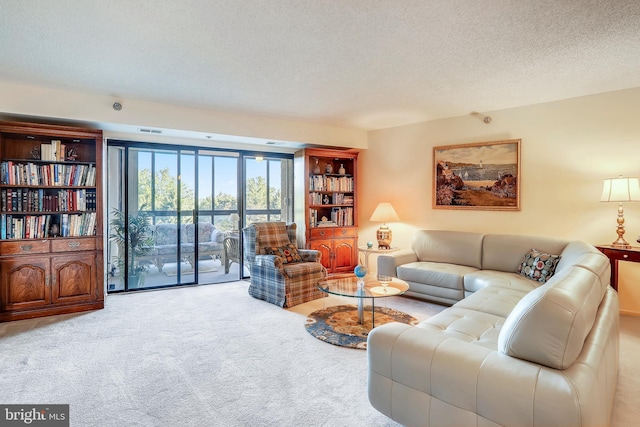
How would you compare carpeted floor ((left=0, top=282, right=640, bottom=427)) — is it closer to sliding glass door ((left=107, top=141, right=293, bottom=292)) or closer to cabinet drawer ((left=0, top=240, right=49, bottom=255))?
cabinet drawer ((left=0, top=240, right=49, bottom=255))

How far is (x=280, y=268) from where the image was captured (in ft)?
14.1

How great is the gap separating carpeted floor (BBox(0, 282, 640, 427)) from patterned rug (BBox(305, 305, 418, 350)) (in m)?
0.12

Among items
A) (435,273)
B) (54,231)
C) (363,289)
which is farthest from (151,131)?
(435,273)

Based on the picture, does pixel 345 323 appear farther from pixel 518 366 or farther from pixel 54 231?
pixel 54 231

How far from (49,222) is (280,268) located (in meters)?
2.85

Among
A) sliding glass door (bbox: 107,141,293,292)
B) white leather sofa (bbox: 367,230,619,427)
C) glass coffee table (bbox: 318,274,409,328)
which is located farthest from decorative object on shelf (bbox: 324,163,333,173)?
white leather sofa (bbox: 367,230,619,427)

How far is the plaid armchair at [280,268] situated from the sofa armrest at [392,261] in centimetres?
83

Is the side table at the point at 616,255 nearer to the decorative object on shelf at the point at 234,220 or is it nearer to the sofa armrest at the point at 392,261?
the sofa armrest at the point at 392,261

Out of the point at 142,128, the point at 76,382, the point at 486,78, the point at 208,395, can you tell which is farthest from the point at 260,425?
the point at 142,128

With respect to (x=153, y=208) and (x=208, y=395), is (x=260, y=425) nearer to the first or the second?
(x=208, y=395)

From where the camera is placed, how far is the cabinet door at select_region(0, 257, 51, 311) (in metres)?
3.71

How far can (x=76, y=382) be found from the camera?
2455 mm

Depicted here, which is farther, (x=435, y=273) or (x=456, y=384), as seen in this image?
(x=435, y=273)

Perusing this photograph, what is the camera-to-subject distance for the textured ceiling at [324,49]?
7.27 feet
